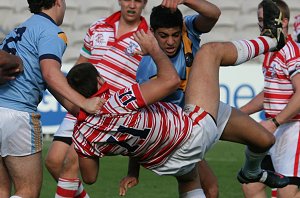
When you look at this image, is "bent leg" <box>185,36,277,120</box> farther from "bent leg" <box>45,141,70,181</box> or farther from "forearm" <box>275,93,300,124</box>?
"bent leg" <box>45,141,70,181</box>

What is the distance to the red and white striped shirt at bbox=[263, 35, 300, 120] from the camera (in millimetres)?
8211

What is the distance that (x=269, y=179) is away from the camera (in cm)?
792

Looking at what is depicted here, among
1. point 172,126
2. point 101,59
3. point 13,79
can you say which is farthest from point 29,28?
point 172,126

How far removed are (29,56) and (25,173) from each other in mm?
899

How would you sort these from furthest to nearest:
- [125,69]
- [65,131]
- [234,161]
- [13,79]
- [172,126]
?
1. [234,161]
2. [65,131]
3. [125,69]
4. [13,79]
5. [172,126]

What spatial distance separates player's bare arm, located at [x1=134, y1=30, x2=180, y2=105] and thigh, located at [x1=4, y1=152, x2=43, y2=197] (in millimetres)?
1300

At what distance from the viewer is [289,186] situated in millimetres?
8016

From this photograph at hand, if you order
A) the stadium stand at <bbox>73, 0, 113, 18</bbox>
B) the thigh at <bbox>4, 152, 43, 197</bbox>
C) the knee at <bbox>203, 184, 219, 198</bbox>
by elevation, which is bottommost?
the stadium stand at <bbox>73, 0, 113, 18</bbox>

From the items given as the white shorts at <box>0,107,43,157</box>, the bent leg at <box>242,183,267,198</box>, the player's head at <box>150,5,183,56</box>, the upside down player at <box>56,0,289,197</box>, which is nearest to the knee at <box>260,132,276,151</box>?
the upside down player at <box>56,0,289,197</box>

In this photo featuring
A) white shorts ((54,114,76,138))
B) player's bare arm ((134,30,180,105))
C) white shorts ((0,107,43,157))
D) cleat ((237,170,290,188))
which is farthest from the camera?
white shorts ((54,114,76,138))

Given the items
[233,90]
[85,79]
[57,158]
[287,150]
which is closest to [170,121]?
[85,79]

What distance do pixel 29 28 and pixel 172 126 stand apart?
4.82 feet

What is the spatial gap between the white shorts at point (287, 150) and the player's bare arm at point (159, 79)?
2.15 m

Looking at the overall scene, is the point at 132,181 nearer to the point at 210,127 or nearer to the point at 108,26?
the point at 210,127
